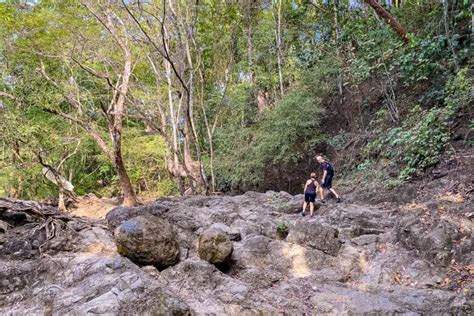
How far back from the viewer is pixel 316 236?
6109mm

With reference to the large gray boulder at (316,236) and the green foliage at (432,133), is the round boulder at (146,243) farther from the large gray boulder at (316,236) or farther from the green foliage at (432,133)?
the green foliage at (432,133)

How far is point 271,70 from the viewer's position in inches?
698

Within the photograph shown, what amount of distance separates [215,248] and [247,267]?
0.69 metres

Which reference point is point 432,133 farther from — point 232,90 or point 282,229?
point 232,90

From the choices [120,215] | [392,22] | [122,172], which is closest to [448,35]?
[392,22]

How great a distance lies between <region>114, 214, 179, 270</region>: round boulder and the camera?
4953mm

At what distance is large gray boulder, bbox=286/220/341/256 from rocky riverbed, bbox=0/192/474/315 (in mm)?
19

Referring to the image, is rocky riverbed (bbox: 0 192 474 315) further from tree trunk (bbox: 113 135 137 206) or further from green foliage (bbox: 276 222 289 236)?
tree trunk (bbox: 113 135 137 206)

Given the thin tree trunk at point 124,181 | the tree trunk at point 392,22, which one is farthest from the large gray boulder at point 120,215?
the tree trunk at point 392,22

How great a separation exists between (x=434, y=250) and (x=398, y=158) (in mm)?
4469

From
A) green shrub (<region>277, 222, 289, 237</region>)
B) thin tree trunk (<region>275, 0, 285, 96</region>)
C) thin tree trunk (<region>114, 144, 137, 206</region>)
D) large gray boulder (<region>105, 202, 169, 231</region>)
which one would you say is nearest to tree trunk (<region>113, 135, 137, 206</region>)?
thin tree trunk (<region>114, 144, 137, 206</region>)

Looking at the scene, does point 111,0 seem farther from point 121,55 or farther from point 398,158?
point 398,158

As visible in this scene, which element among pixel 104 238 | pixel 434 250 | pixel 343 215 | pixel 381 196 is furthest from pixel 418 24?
pixel 104 238

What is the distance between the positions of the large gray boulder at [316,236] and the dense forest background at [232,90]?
11.6 ft
